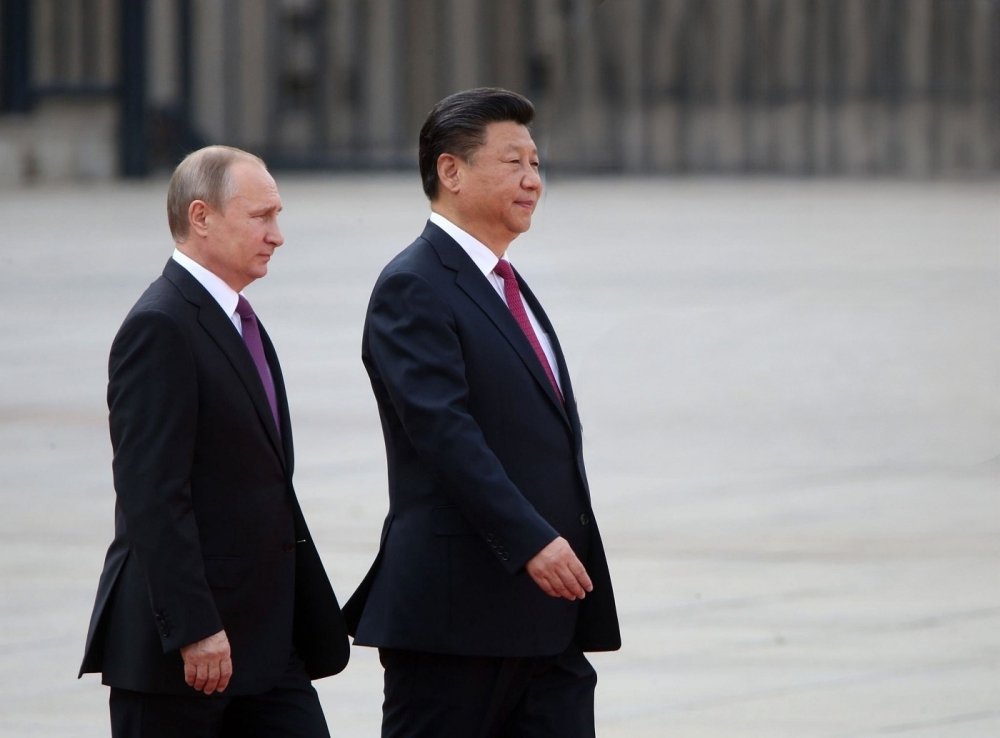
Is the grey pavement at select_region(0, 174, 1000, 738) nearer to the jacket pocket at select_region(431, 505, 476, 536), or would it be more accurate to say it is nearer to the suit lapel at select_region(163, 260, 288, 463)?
the jacket pocket at select_region(431, 505, 476, 536)

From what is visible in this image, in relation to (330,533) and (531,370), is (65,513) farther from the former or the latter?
(531,370)

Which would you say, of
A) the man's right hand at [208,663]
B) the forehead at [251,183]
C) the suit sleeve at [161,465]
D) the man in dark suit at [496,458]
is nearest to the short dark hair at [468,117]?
the man in dark suit at [496,458]

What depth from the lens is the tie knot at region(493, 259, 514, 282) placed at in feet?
11.6

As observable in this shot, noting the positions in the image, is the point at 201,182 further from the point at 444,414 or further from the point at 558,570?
the point at 558,570

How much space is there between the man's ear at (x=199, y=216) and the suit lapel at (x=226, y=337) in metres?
0.07

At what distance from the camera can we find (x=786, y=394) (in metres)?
10.2

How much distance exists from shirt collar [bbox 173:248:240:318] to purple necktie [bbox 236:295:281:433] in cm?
5

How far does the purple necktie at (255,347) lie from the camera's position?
3406mm

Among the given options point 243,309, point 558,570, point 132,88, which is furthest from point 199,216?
point 132,88

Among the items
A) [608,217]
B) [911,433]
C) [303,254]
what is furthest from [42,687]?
[608,217]

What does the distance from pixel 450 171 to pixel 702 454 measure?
5.20 metres

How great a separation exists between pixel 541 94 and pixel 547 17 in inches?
40.6

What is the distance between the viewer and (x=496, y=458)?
10.8ft

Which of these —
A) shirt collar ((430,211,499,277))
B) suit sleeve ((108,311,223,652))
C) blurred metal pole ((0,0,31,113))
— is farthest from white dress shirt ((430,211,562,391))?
blurred metal pole ((0,0,31,113))
